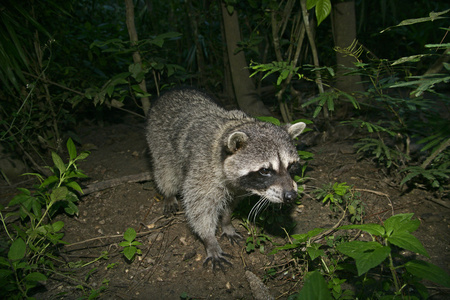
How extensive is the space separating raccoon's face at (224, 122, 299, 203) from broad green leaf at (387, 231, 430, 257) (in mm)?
927

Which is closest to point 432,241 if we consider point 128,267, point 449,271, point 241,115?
point 449,271

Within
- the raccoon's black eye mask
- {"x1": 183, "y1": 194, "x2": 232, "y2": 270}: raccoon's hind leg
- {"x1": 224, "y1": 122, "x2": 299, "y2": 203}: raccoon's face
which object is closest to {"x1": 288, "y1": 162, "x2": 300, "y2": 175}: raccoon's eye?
{"x1": 224, "y1": 122, "x2": 299, "y2": 203}: raccoon's face

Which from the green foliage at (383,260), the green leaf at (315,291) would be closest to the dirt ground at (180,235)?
the green foliage at (383,260)

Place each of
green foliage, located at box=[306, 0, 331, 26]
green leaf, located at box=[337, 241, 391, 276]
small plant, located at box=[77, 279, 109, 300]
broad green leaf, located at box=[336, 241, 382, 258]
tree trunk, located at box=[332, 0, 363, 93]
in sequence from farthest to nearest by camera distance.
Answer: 1. tree trunk, located at box=[332, 0, 363, 93]
2. green foliage, located at box=[306, 0, 331, 26]
3. small plant, located at box=[77, 279, 109, 300]
4. broad green leaf, located at box=[336, 241, 382, 258]
5. green leaf, located at box=[337, 241, 391, 276]

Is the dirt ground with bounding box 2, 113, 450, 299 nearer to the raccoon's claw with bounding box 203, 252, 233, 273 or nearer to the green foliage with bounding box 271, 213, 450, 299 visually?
the raccoon's claw with bounding box 203, 252, 233, 273

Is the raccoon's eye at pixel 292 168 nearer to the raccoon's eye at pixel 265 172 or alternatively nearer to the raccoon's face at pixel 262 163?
the raccoon's face at pixel 262 163

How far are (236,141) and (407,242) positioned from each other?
1580 mm

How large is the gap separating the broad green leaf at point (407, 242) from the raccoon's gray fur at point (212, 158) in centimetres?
91

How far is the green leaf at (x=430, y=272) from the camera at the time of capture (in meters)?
1.81

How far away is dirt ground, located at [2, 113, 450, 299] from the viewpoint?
2.95 metres

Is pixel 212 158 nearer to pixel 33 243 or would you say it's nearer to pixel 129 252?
pixel 129 252

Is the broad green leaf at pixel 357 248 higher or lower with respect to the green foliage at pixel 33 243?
higher

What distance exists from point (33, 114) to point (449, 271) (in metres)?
5.13

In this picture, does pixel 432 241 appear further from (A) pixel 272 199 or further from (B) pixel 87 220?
(B) pixel 87 220
